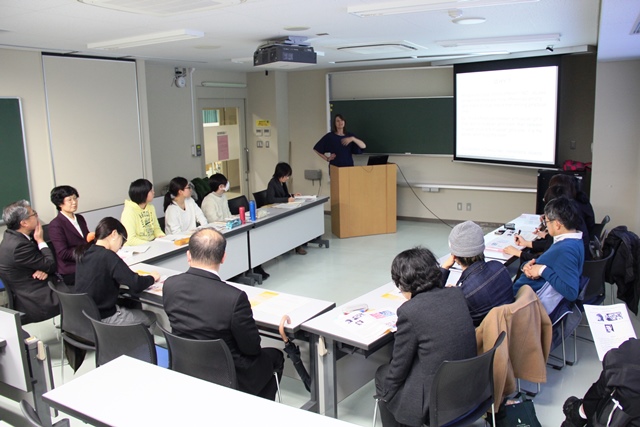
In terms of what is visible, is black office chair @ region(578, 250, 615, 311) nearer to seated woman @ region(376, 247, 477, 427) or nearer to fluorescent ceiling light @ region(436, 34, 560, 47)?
seated woman @ region(376, 247, 477, 427)

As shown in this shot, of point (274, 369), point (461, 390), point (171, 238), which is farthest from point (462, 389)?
point (171, 238)

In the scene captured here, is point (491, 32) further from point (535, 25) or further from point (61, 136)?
point (61, 136)

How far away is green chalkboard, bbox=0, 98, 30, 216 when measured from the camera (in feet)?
18.2

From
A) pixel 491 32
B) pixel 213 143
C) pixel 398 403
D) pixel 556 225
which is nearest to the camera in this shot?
pixel 398 403

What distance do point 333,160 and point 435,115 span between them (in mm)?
1838

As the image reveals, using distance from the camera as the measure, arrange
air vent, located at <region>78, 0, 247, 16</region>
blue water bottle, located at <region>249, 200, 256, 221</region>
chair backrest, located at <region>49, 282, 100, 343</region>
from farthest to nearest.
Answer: blue water bottle, located at <region>249, 200, 256, 221</region>
chair backrest, located at <region>49, 282, 100, 343</region>
air vent, located at <region>78, 0, 247, 16</region>

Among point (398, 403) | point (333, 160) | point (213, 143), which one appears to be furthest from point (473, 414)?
point (213, 143)

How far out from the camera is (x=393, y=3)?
3.65 m

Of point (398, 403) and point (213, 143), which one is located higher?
point (213, 143)

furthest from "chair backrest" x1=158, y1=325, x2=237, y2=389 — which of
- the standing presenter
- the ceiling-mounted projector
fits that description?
the standing presenter

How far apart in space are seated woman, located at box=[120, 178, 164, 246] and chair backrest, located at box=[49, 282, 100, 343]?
1.51 metres

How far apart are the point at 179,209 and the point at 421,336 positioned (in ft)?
12.7

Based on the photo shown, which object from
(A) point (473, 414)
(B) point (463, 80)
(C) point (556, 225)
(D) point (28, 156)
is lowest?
(A) point (473, 414)

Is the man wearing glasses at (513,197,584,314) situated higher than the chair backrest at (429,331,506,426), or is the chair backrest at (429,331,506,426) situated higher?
the man wearing glasses at (513,197,584,314)
